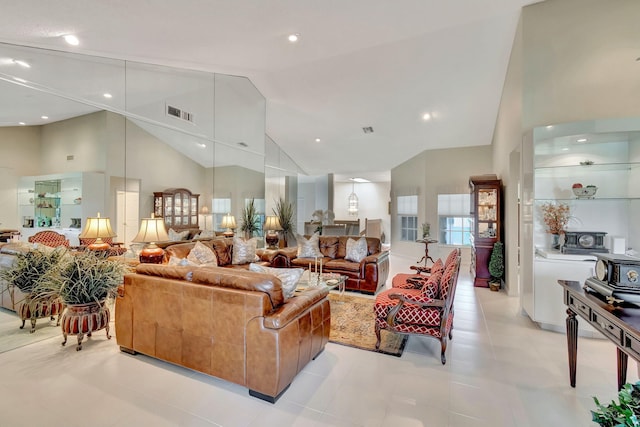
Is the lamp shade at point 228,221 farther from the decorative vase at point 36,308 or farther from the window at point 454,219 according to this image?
the window at point 454,219

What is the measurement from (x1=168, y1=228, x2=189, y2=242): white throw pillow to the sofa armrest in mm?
3645

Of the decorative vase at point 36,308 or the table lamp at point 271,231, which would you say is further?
the table lamp at point 271,231

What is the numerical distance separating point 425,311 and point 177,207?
4530 mm

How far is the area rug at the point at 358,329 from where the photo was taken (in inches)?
120

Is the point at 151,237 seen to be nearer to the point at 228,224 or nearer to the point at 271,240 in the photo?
the point at 228,224

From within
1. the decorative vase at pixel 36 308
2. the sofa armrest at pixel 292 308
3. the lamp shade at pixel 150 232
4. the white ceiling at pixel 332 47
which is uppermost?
the white ceiling at pixel 332 47

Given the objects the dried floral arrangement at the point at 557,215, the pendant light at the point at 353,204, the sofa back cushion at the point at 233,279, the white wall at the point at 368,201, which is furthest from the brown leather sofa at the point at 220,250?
the white wall at the point at 368,201

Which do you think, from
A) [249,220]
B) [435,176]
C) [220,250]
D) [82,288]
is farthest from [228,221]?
[435,176]

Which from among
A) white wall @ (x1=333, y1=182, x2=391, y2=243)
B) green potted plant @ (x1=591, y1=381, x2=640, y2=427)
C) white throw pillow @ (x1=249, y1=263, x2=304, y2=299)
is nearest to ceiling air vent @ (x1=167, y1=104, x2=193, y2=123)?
white throw pillow @ (x1=249, y1=263, x2=304, y2=299)

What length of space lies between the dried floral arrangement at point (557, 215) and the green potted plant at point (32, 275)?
5.66m

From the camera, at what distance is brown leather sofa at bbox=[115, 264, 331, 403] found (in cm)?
213

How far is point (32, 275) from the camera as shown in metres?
3.16

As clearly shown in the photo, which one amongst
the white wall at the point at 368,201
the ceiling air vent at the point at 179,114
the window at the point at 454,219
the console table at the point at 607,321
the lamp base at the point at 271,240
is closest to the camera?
the console table at the point at 607,321

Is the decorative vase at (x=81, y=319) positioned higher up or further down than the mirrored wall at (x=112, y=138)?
further down
